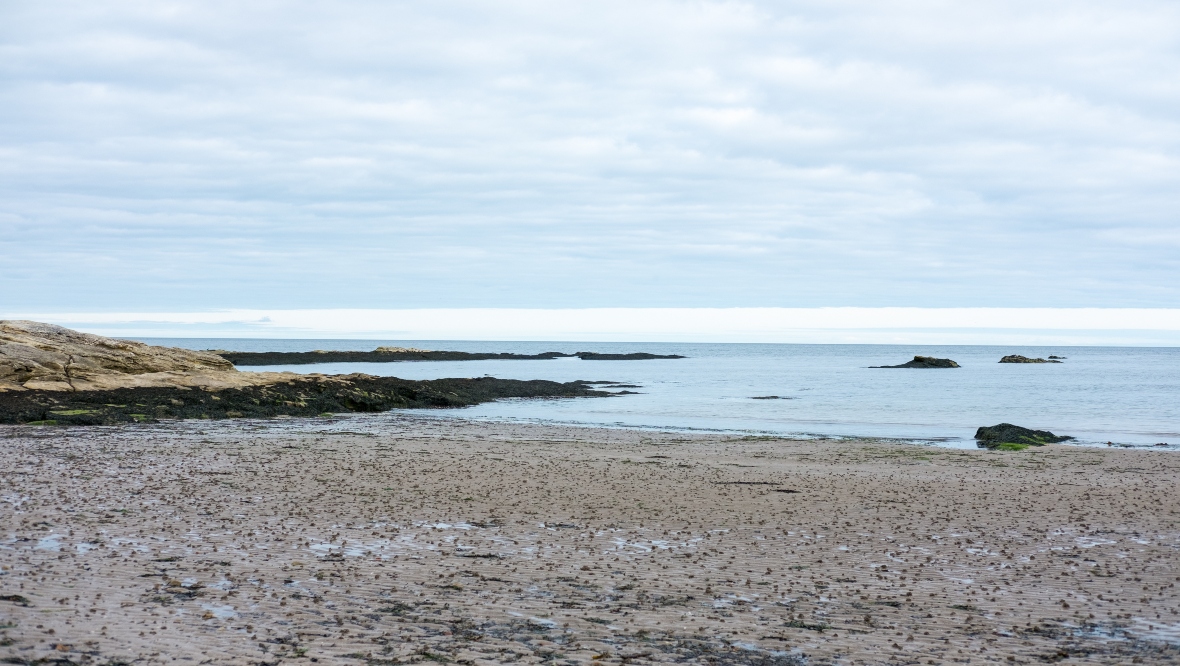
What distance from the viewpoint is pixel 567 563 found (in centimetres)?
1044

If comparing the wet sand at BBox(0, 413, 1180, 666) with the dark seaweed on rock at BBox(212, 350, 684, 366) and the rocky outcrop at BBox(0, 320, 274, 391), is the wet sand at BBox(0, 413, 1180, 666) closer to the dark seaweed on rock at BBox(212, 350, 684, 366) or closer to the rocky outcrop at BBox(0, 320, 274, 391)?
the rocky outcrop at BBox(0, 320, 274, 391)

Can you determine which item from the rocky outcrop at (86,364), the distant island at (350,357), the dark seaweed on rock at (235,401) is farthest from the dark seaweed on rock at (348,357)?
the dark seaweed on rock at (235,401)

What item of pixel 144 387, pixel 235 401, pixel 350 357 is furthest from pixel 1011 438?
pixel 350 357

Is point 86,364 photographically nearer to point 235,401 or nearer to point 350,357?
point 235,401

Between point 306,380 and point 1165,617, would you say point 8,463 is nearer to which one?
point 1165,617

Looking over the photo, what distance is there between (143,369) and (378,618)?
38.7 metres

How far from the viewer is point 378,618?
802cm

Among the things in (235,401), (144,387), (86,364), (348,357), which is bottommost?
(348,357)

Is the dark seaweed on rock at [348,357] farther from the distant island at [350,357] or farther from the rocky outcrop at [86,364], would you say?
the rocky outcrop at [86,364]

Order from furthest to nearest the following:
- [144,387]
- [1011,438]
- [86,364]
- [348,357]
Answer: [348,357] < [86,364] < [144,387] < [1011,438]

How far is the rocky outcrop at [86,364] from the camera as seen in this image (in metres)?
35.6

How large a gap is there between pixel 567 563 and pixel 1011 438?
23.7m

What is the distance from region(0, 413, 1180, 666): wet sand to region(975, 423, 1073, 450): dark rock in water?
26.0 ft

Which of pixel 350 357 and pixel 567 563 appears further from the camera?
pixel 350 357
